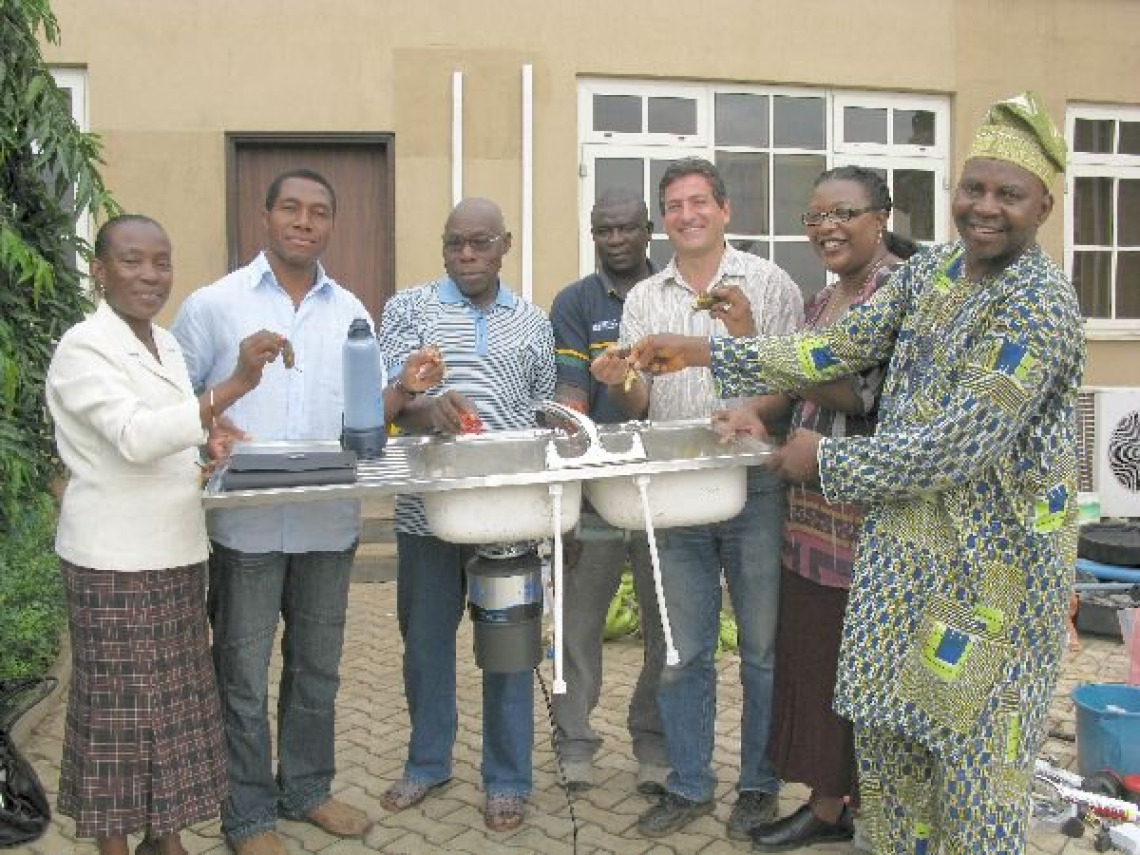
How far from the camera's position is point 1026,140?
2.31 metres

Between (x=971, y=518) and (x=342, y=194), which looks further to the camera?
(x=342, y=194)

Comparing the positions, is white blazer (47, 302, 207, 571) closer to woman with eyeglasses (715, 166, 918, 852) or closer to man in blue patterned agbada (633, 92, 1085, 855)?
woman with eyeglasses (715, 166, 918, 852)

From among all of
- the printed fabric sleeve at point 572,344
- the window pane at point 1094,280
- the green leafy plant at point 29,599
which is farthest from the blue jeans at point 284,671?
the window pane at point 1094,280

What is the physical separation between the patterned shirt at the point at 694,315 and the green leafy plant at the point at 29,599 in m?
2.41

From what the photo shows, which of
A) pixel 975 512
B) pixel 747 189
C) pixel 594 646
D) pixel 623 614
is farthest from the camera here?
pixel 747 189

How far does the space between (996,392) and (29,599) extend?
15.3 ft

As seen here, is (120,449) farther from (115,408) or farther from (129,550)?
(129,550)

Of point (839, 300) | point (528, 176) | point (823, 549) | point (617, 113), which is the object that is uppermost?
point (617, 113)

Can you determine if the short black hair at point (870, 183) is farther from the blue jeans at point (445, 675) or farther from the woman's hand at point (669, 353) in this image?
the blue jeans at point (445, 675)

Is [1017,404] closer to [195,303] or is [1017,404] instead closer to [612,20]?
[195,303]

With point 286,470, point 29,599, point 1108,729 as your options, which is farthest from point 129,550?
point 1108,729

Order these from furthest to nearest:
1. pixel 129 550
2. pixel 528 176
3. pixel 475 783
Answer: pixel 528 176 < pixel 475 783 < pixel 129 550

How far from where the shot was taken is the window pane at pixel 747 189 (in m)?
7.95

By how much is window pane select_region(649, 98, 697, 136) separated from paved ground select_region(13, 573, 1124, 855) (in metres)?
3.95
